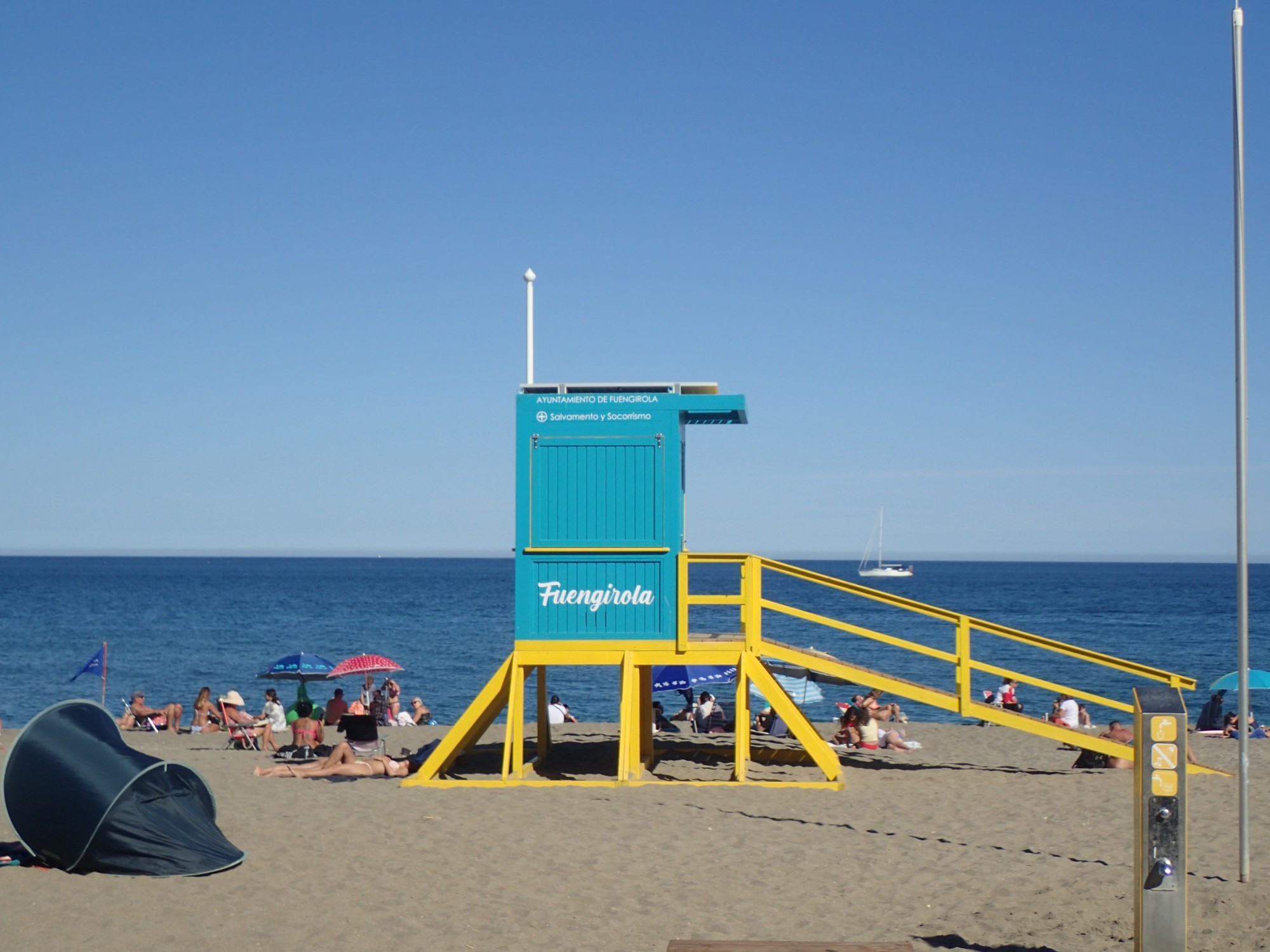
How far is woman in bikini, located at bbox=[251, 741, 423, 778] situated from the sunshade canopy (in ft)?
13.7

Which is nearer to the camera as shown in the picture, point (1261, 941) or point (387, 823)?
point (1261, 941)

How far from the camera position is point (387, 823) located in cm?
1141

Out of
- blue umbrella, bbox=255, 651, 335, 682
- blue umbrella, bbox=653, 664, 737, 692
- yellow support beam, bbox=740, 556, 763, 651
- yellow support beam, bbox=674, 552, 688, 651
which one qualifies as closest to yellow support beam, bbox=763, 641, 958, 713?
yellow support beam, bbox=740, 556, 763, 651

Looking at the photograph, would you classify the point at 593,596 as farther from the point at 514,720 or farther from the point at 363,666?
the point at 363,666

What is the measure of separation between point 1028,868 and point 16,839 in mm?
8279

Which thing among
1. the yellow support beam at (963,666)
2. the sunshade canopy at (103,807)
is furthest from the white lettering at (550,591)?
A: the sunshade canopy at (103,807)

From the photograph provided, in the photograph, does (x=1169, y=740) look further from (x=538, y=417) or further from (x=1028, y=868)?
(x=538, y=417)

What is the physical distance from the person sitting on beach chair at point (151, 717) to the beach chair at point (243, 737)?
192cm

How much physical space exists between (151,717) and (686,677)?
32.1ft

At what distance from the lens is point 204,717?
68.6 feet

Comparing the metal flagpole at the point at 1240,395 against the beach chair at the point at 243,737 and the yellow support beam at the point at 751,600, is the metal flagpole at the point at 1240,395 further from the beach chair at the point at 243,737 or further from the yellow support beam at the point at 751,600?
the beach chair at the point at 243,737

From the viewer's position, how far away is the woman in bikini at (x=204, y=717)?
20.7 m

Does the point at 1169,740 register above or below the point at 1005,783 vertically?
above

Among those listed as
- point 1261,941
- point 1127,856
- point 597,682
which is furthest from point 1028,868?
point 597,682
